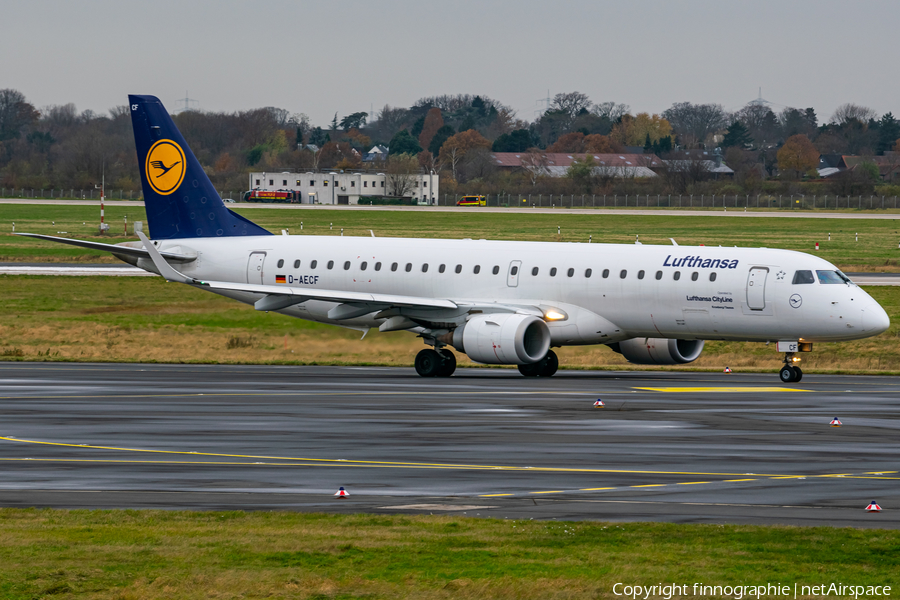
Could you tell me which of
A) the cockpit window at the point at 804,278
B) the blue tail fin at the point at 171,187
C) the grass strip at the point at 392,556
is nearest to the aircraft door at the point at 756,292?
the cockpit window at the point at 804,278

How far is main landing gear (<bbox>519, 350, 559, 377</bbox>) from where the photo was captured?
3972 cm

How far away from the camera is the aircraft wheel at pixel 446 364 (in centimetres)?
3922

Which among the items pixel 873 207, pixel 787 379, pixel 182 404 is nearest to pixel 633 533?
pixel 182 404

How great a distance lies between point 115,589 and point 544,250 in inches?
1091

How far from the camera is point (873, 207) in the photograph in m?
157

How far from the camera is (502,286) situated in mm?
39938

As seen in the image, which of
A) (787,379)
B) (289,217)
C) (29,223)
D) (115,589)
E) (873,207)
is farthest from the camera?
(873,207)

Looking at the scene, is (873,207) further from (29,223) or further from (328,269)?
(328,269)

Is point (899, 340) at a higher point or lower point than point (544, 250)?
lower

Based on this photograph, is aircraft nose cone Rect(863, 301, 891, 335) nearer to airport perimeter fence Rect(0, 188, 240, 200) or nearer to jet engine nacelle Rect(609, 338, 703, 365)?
jet engine nacelle Rect(609, 338, 703, 365)

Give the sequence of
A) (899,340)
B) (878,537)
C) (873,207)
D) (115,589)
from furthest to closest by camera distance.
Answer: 1. (873,207)
2. (899,340)
3. (878,537)
4. (115,589)

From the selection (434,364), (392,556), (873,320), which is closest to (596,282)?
(434,364)

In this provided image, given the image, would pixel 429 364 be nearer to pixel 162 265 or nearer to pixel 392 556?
pixel 162 265

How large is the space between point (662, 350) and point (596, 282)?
3086mm
